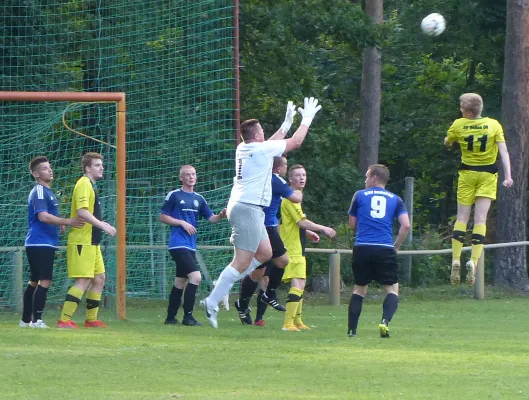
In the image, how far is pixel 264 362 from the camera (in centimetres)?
938

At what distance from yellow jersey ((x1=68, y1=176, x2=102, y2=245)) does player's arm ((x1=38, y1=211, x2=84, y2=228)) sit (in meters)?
0.13

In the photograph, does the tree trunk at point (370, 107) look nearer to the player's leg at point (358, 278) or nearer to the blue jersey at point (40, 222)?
the blue jersey at point (40, 222)

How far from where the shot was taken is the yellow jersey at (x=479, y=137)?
13133 millimetres

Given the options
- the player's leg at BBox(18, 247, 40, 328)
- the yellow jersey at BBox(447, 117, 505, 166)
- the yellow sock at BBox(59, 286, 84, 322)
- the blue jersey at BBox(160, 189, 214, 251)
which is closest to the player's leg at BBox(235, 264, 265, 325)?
the blue jersey at BBox(160, 189, 214, 251)

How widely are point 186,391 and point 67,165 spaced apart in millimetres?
9856

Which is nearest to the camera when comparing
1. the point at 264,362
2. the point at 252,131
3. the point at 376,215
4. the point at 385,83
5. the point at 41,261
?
the point at 264,362

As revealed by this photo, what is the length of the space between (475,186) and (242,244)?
9.82 feet

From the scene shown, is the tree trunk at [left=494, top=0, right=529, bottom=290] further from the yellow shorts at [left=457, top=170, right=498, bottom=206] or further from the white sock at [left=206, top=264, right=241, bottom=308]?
the white sock at [left=206, top=264, right=241, bottom=308]

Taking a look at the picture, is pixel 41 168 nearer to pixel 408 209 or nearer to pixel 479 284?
pixel 479 284

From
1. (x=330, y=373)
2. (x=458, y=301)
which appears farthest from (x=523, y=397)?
(x=458, y=301)

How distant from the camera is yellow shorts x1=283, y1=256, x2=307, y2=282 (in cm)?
1316

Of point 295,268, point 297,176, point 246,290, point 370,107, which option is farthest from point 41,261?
point 370,107

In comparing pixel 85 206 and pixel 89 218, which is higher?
pixel 85 206

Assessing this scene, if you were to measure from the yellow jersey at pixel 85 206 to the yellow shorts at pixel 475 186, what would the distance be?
13.4ft
